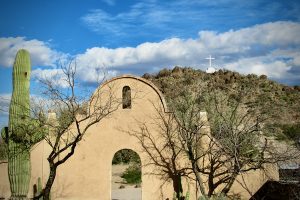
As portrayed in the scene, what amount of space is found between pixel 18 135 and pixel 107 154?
385 cm

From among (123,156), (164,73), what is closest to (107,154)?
(123,156)

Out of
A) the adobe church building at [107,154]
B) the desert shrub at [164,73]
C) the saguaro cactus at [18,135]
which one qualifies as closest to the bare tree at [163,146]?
the adobe church building at [107,154]

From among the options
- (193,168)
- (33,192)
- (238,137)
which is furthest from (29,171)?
(238,137)

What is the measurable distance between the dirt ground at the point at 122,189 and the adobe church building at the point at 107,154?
517 centimetres

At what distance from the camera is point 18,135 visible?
51.4ft

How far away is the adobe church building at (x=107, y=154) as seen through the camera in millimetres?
15406

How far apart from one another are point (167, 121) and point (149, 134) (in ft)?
3.06

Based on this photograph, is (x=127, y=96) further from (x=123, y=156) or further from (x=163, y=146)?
(x=123, y=156)

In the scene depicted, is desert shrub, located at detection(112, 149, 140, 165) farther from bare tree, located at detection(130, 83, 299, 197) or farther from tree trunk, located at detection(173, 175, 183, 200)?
tree trunk, located at detection(173, 175, 183, 200)

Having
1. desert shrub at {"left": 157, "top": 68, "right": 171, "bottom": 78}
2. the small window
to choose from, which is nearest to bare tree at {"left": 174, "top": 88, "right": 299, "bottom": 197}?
the small window

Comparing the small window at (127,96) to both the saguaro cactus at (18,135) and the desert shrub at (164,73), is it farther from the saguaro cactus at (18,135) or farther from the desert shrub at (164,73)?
the desert shrub at (164,73)

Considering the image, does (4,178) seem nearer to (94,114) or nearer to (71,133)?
(71,133)

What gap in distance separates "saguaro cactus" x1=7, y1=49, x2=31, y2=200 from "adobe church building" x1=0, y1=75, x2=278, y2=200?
57 centimetres

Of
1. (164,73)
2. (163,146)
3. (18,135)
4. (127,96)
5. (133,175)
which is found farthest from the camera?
(164,73)
